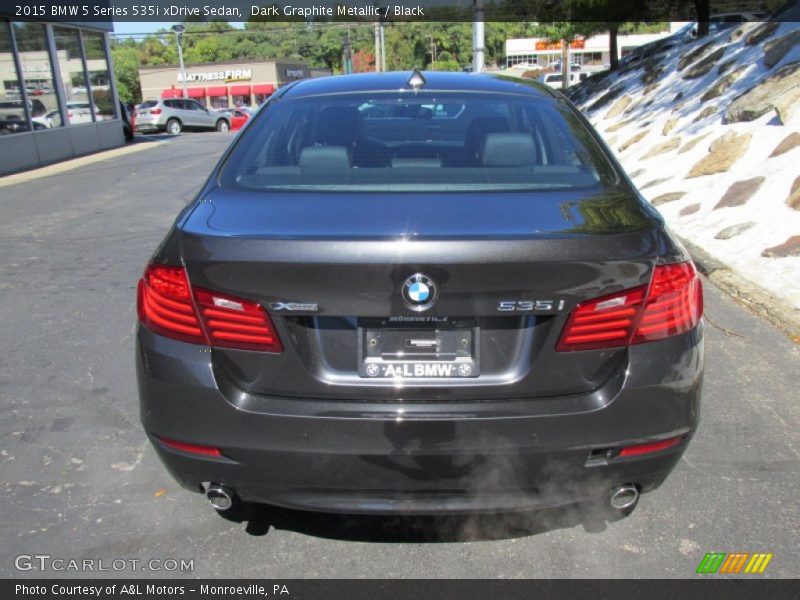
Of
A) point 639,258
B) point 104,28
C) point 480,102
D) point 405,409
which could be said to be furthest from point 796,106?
point 104,28

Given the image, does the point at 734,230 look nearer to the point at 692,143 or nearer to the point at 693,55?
the point at 692,143

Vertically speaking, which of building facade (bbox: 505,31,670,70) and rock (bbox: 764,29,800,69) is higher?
rock (bbox: 764,29,800,69)

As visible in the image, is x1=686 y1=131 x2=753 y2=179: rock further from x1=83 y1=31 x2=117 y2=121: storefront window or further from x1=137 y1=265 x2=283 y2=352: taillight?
x1=83 y1=31 x2=117 y2=121: storefront window

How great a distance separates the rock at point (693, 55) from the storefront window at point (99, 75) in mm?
16903

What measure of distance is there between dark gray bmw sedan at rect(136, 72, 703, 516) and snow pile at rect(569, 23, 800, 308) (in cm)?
351

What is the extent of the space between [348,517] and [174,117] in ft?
112

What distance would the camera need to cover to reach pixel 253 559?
8.81 ft

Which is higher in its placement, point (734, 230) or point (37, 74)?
point (37, 74)

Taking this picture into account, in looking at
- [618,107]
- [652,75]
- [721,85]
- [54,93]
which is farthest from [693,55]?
[54,93]

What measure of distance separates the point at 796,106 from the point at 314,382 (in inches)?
320

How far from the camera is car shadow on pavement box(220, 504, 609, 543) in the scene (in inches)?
110

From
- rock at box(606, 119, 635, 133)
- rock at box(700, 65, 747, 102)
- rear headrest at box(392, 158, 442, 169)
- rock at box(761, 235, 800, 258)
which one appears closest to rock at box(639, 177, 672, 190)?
rock at box(700, 65, 747, 102)

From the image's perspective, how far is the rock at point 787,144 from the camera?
7629 mm

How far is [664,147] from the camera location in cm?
1009
